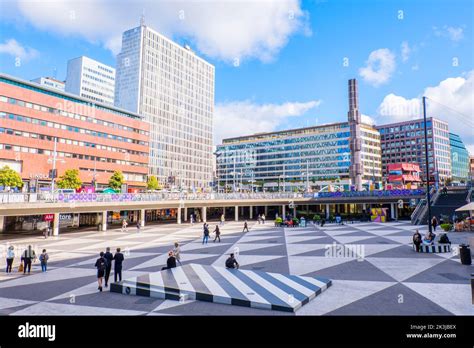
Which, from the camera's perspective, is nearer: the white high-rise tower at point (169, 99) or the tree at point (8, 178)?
the tree at point (8, 178)

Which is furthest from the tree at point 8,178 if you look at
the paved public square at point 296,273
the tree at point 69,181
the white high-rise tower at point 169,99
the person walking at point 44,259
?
the white high-rise tower at point 169,99

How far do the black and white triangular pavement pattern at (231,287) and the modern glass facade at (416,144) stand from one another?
133m

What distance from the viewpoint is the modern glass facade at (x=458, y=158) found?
149 metres

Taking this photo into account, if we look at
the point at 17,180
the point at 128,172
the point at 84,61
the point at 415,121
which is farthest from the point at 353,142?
the point at 84,61

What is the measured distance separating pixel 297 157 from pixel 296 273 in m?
119

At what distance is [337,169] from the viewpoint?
393 ft

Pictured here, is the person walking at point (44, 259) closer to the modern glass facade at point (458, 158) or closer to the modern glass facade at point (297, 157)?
the modern glass facade at point (297, 157)

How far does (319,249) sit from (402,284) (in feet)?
31.8

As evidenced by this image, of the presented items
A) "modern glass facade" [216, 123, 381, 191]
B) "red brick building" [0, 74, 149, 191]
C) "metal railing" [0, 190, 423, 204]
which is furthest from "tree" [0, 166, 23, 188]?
"modern glass facade" [216, 123, 381, 191]

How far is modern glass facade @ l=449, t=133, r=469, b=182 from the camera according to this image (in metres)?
149

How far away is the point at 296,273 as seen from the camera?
14.8m

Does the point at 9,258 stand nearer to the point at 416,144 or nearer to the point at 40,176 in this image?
the point at 40,176

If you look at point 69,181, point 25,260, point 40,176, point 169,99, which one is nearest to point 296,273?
point 25,260
